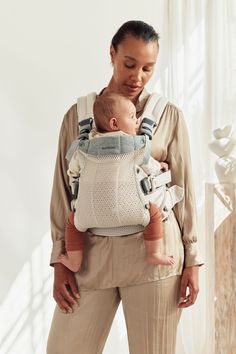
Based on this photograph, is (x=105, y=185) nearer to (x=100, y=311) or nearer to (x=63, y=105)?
(x=100, y=311)

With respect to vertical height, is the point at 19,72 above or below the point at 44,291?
above

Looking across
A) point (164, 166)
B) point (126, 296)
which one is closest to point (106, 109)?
point (164, 166)

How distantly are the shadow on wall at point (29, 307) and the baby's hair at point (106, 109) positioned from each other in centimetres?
157

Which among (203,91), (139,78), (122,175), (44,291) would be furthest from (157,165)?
(44,291)

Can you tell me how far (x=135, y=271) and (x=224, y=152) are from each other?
130 centimetres

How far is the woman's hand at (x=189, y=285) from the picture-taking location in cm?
186

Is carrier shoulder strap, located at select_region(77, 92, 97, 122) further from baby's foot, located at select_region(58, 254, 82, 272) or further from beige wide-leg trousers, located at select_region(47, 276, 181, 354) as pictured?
beige wide-leg trousers, located at select_region(47, 276, 181, 354)

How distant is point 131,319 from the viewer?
1.84 meters

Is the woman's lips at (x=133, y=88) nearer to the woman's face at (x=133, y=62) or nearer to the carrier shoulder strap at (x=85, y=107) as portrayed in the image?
the woman's face at (x=133, y=62)

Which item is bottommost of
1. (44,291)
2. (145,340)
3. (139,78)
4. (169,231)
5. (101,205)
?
(44,291)

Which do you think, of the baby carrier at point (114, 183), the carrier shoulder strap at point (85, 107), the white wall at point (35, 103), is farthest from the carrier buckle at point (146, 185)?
the white wall at point (35, 103)

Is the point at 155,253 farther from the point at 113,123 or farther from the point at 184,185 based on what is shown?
the point at 113,123

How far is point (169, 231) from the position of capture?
186 centimetres

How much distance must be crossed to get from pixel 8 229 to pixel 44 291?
1.23 feet
